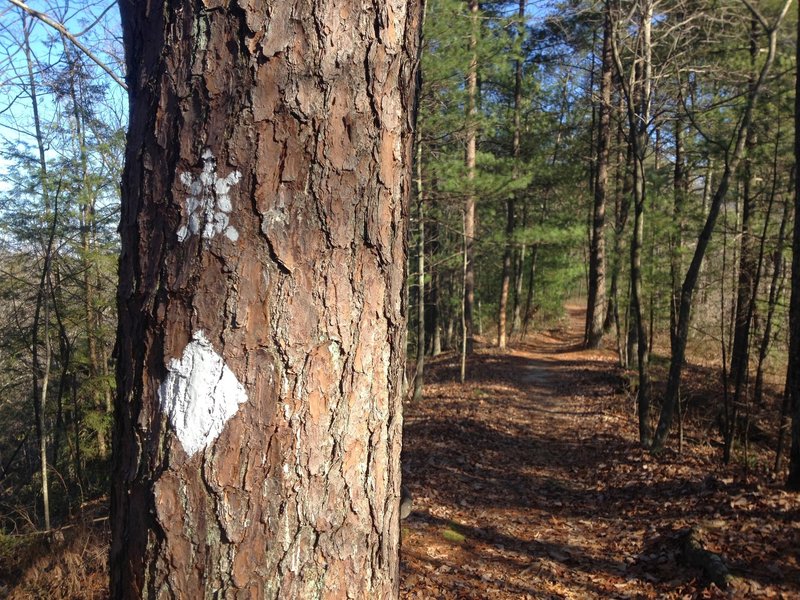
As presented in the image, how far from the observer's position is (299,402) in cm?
109

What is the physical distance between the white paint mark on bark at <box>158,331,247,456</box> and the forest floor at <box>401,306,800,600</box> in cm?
395

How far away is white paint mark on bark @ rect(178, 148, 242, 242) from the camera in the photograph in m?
1.07

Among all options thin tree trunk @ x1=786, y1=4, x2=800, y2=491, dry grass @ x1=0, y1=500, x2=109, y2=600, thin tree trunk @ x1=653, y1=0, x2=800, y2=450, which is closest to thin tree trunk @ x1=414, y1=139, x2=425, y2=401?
thin tree trunk @ x1=653, y1=0, x2=800, y2=450

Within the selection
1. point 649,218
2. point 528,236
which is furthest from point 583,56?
point 649,218

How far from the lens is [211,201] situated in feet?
3.52

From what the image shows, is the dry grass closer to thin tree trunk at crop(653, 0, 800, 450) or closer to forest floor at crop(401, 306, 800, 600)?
forest floor at crop(401, 306, 800, 600)

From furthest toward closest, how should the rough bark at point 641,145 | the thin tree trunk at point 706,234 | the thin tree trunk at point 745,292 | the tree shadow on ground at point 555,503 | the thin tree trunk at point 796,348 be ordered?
the rough bark at point 641,145 < the thin tree trunk at point 745,292 < the thin tree trunk at point 706,234 < the thin tree trunk at point 796,348 < the tree shadow on ground at point 555,503

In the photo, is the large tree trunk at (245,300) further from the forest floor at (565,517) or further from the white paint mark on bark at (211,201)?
the forest floor at (565,517)

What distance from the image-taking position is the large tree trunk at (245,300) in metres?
1.06

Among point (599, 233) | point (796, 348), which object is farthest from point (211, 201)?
point (599, 233)

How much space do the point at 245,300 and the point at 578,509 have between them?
635cm

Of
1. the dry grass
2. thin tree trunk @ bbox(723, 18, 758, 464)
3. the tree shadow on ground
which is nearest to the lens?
the dry grass

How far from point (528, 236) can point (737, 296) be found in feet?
22.7

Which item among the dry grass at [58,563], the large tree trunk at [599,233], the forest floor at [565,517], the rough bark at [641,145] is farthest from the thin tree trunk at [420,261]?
the large tree trunk at [599,233]
